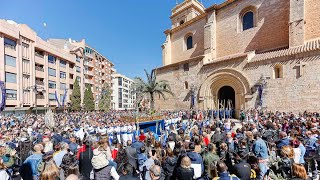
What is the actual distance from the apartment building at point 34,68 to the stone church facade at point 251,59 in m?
18.2

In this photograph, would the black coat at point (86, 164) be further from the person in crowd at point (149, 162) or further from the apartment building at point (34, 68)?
the apartment building at point (34, 68)

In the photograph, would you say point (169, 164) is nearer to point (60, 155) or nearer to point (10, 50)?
point (60, 155)

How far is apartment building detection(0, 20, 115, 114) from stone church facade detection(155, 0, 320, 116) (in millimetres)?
18240

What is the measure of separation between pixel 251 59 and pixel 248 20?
17.8ft

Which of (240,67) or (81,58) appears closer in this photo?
(240,67)


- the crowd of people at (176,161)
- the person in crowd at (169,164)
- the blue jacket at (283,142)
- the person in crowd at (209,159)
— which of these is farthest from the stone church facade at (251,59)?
the person in crowd at (169,164)

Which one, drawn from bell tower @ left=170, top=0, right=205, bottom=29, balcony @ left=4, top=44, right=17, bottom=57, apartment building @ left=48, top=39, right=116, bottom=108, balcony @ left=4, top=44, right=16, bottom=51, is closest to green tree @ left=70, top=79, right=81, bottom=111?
apartment building @ left=48, top=39, right=116, bottom=108

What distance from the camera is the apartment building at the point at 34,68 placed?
82.2 feet

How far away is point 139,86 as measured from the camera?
853 inches

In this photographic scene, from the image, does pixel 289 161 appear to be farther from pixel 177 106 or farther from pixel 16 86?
pixel 16 86

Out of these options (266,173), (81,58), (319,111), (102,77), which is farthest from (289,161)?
(102,77)

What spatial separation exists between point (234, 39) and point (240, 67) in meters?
4.67

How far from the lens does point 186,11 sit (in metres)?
29.6

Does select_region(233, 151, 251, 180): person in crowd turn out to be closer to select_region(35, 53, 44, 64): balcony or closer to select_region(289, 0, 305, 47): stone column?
select_region(289, 0, 305, 47): stone column
